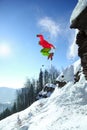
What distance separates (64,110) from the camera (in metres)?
16.5

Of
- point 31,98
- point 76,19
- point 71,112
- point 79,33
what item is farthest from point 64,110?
point 31,98

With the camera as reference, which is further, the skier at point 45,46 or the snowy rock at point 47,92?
the snowy rock at point 47,92

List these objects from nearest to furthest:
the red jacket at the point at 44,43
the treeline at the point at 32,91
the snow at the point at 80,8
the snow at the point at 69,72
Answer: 1. the snow at the point at 80,8
2. the red jacket at the point at 44,43
3. the snow at the point at 69,72
4. the treeline at the point at 32,91

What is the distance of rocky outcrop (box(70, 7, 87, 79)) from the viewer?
7.45m

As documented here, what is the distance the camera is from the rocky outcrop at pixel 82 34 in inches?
293

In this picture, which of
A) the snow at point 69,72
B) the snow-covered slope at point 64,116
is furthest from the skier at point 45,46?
the snow at point 69,72

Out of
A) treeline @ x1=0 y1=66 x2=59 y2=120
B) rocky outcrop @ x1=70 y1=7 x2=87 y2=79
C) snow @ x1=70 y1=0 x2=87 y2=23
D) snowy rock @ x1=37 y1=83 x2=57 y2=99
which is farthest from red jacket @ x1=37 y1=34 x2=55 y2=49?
treeline @ x1=0 y1=66 x2=59 y2=120

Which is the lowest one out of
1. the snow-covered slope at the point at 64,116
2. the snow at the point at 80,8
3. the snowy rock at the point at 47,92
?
the snow-covered slope at the point at 64,116

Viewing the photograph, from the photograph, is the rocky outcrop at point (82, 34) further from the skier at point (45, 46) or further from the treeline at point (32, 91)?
the treeline at point (32, 91)

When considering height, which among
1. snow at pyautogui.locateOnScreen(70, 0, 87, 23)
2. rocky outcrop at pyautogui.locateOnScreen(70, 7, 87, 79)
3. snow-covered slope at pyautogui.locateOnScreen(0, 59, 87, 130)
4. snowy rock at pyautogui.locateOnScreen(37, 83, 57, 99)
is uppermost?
snow at pyautogui.locateOnScreen(70, 0, 87, 23)

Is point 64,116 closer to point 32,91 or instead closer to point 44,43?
point 44,43

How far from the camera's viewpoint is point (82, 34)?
8.52m

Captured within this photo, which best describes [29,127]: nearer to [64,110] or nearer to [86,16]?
[64,110]

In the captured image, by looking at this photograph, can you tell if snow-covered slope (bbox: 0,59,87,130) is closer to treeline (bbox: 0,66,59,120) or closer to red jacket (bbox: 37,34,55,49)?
red jacket (bbox: 37,34,55,49)
